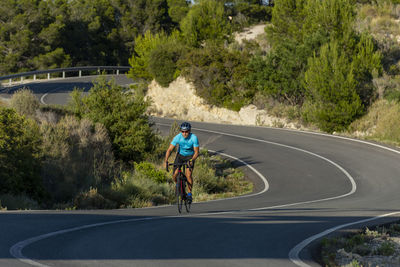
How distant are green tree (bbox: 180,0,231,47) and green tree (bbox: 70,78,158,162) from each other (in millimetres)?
24551

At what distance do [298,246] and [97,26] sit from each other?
231ft

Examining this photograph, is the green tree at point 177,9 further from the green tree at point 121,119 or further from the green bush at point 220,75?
the green tree at point 121,119

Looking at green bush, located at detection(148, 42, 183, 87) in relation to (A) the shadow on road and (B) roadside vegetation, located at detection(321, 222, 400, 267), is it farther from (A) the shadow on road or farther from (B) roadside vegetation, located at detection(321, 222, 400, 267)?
(B) roadside vegetation, located at detection(321, 222, 400, 267)

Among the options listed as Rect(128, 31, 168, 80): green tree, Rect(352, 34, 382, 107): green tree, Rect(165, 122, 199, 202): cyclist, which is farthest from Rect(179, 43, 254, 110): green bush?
Rect(165, 122, 199, 202): cyclist

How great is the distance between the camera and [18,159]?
16.5 m

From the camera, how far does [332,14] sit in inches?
1374

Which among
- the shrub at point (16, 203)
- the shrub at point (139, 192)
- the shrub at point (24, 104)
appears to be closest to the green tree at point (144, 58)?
the shrub at point (24, 104)

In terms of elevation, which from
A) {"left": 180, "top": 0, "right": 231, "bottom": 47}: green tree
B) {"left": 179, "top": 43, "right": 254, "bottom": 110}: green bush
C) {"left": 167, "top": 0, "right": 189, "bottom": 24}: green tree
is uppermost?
{"left": 167, "top": 0, "right": 189, "bottom": 24}: green tree

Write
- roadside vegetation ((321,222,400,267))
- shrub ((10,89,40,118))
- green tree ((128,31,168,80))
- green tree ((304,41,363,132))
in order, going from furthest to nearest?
green tree ((128,31,168,80)) < green tree ((304,41,363,132)) < shrub ((10,89,40,118)) < roadside vegetation ((321,222,400,267))

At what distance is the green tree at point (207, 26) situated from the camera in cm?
4847

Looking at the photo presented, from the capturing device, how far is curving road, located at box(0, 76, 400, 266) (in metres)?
7.34

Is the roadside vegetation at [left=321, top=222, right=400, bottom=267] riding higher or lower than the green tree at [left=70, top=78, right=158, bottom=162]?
lower

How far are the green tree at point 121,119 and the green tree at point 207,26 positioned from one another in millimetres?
24551

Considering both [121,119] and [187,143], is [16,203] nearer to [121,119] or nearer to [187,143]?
[187,143]
